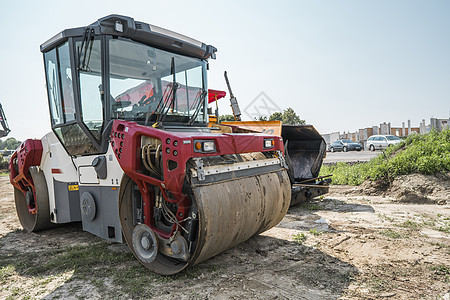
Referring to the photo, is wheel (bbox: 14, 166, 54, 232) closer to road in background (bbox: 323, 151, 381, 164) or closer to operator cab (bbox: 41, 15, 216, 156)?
operator cab (bbox: 41, 15, 216, 156)

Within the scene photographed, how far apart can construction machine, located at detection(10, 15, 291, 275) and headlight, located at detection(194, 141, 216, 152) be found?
10 mm

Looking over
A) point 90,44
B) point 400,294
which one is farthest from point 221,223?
point 90,44

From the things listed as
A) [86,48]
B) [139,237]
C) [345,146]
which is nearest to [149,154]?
[139,237]

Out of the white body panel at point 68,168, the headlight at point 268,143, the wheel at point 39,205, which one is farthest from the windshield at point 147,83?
the wheel at point 39,205

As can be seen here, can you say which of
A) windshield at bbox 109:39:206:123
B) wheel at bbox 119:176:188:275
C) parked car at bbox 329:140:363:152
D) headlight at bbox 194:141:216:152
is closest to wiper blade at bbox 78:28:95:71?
windshield at bbox 109:39:206:123

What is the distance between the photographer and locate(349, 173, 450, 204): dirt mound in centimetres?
685

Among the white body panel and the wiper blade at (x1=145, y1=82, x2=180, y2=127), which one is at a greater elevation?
the wiper blade at (x1=145, y1=82, x2=180, y2=127)

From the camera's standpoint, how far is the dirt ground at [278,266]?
3.02 metres

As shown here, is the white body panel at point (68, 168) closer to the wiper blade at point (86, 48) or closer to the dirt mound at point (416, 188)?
the wiper blade at point (86, 48)

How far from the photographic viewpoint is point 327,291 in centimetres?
296

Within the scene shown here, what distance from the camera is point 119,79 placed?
13.4 ft

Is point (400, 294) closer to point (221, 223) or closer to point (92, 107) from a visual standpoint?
point (221, 223)

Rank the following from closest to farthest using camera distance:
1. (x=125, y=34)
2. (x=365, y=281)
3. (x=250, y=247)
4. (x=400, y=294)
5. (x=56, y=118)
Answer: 1. (x=400, y=294)
2. (x=365, y=281)
3. (x=125, y=34)
4. (x=250, y=247)
5. (x=56, y=118)

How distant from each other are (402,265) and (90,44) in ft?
14.2
